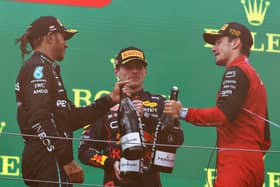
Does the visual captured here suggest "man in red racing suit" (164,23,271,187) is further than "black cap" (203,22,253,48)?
No

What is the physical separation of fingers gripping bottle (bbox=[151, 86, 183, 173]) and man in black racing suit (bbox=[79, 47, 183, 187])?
3 cm

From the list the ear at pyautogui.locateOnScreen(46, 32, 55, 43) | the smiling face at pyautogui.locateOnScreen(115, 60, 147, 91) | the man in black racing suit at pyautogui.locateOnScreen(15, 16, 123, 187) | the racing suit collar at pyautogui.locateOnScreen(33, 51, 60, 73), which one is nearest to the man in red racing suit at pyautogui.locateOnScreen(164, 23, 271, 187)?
the smiling face at pyautogui.locateOnScreen(115, 60, 147, 91)

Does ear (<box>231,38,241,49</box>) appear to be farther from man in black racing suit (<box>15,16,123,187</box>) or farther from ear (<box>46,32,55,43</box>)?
ear (<box>46,32,55,43</box>)

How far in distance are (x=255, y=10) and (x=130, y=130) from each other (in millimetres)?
1035

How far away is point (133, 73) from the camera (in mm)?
4410

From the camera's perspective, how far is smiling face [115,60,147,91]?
4.37m

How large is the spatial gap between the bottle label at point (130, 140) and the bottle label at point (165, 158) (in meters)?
0.13

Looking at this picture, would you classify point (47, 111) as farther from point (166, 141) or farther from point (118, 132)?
point (166, 141)

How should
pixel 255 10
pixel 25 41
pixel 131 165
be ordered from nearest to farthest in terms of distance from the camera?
pixel 131 165, pixel 25 41, pixel 255 10

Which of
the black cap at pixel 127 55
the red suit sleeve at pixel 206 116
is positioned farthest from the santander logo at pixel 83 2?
the red suit sleeve at pixel 206 116

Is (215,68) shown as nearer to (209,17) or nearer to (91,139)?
(209,17)

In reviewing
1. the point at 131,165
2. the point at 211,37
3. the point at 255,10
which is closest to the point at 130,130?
the point at 131,165

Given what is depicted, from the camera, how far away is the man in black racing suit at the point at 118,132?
4.27 meters

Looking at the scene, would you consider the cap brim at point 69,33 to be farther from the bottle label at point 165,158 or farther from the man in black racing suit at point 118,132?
the bottle label at point 165,158
